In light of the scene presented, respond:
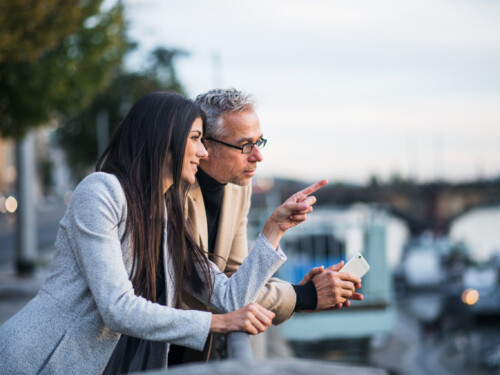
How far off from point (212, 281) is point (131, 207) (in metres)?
0.45

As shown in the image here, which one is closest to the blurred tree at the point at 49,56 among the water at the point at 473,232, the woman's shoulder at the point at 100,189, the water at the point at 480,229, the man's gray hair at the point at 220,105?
the man's gray hair at the point at 220,105

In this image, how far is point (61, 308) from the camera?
76.6 inches

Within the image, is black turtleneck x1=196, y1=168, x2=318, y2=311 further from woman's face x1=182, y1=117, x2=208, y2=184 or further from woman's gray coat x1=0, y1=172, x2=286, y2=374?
woman's gray coat x1=0, y1=172, x2=286, y2=374

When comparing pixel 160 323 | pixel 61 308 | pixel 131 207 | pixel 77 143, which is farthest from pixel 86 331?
pixel 77 143

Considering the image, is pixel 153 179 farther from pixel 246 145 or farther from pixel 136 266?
pixel 246 145

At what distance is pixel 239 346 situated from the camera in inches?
65.7

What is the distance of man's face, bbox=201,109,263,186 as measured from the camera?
2.72 m

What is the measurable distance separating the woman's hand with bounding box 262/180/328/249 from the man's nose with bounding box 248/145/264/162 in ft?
1.65

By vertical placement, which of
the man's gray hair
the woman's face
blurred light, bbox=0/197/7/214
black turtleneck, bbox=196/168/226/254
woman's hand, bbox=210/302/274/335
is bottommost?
blurred light, bbox=0/197/7/214

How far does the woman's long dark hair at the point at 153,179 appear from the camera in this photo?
2.06 m

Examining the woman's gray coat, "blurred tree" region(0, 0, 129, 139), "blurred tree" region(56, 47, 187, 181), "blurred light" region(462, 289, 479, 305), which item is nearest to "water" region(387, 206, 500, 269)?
"blurred light" region(462, 289, 479, 305)

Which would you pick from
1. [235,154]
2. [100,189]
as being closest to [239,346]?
[100,189]

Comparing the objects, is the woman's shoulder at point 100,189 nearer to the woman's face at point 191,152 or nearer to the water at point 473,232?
the woman's face at point 191,152

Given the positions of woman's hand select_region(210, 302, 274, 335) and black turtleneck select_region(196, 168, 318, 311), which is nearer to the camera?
woman's hand select_region(210, 302, 274, 335)
